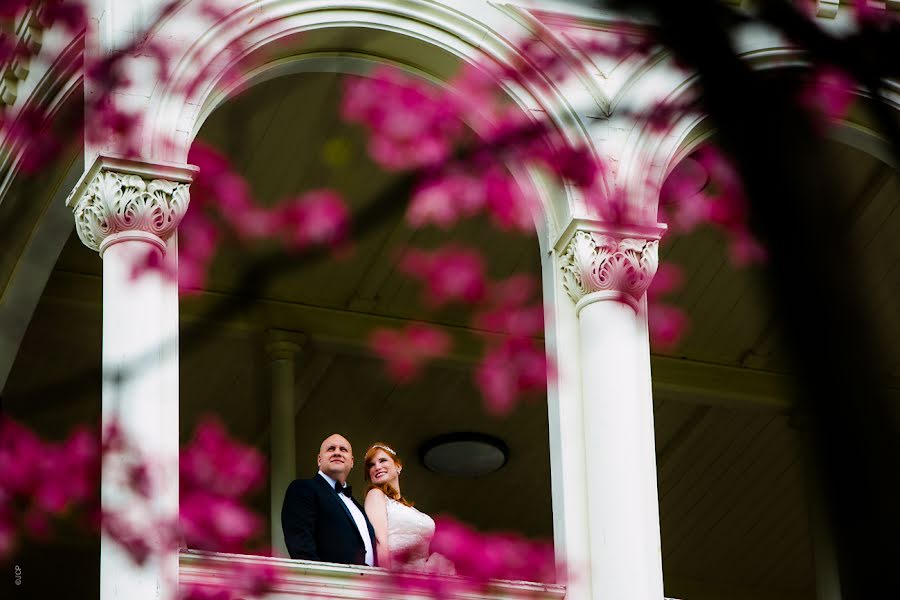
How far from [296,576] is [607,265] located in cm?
259

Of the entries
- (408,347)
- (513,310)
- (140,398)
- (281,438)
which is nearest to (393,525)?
(140,398)

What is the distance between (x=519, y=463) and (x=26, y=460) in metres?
8.08

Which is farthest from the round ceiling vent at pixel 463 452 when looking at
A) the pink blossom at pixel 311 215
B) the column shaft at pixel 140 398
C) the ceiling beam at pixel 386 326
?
the column shaft at pixel 140 398

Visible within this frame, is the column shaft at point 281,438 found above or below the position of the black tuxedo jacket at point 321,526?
above

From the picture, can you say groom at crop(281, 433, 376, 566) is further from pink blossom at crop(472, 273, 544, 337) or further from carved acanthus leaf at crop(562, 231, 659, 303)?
pink blossom at crop(472, 273, 544, 337)

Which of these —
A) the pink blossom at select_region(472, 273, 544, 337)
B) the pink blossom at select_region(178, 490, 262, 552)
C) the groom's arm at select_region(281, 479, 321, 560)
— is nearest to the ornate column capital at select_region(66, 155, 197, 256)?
the pink blossom at select_region(178, 490, 262, 552)

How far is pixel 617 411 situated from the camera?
1207 centimetres

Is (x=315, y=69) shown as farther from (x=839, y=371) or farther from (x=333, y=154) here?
(x=839, y=371)

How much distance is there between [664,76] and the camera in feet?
43.2

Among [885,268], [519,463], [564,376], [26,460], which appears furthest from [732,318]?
[26,460]

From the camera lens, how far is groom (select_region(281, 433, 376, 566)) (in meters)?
11.6

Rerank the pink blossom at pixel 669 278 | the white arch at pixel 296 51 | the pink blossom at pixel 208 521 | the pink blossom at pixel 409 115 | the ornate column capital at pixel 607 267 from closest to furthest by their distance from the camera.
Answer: the pink blossom at pixel 208 521 < the white arch at pixel 296 51 < the ornate column capital at pixel 607 267 < the pink blossom at pixel 409 115 < the pink blossom at pixel 669 278

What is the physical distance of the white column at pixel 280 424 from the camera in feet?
51.6

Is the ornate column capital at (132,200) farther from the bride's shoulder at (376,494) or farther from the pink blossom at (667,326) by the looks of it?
the pink blossom at (667,326)
